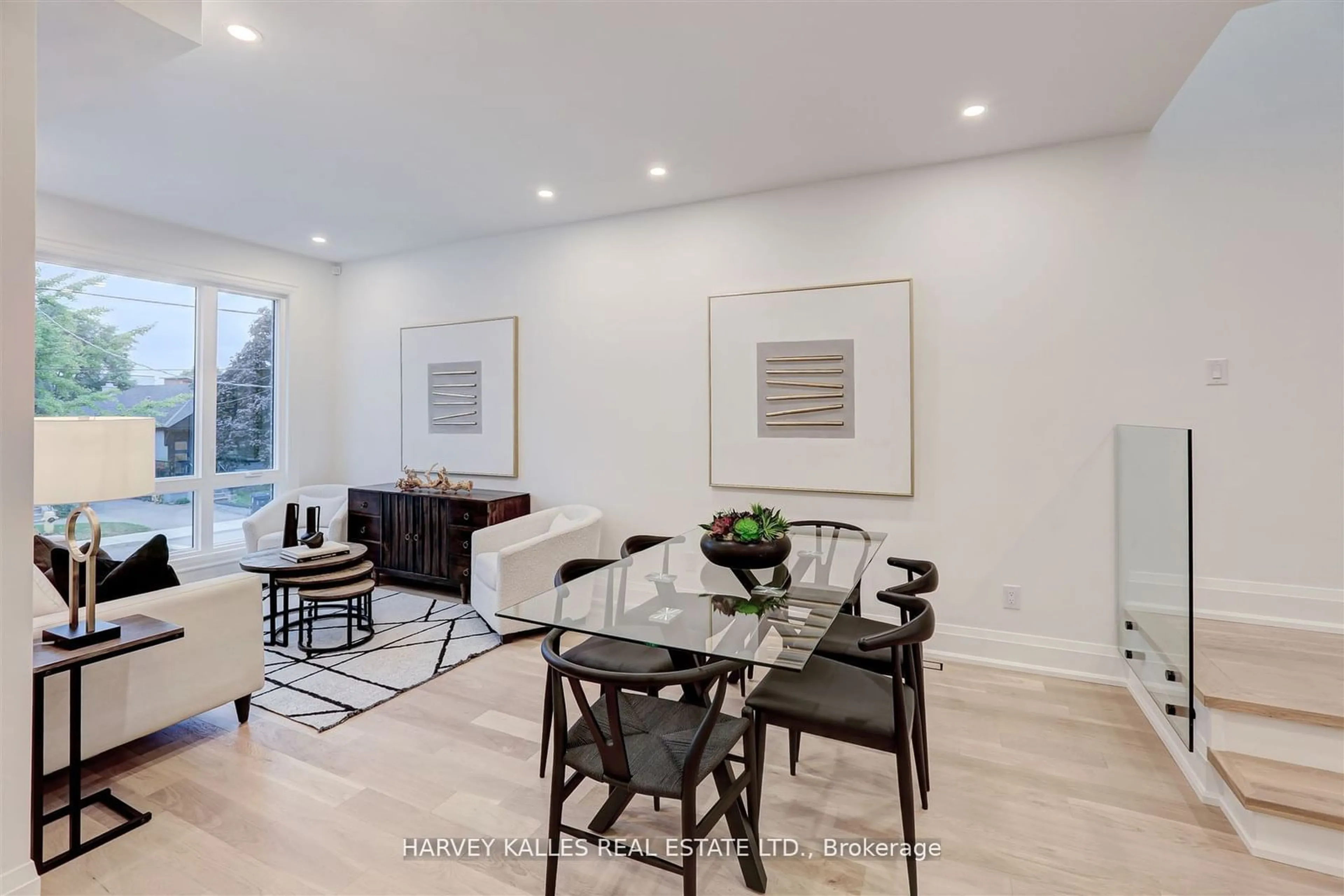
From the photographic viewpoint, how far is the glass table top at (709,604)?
1730 millimetres

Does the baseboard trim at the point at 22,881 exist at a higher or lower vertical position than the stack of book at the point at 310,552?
lower

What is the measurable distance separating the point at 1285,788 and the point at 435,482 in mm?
5125

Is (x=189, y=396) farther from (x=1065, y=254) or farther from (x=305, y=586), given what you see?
(x=1065, y=254)

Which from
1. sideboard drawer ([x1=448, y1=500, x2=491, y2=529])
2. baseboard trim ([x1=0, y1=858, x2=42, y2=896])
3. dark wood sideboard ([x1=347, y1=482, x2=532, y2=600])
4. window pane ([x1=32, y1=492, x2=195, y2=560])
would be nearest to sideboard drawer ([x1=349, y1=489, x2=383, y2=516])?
dark wood sideboard ([x1=347, y1=482, x2=532, y2=600])

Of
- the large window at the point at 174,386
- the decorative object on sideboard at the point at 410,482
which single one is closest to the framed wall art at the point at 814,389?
the decorative object on sideboard at the point at 410,482

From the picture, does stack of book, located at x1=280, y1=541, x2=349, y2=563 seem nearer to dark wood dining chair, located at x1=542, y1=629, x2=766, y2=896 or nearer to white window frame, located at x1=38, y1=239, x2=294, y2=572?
white window frame, located at x1=38, y1=239, x2=294, y2=572

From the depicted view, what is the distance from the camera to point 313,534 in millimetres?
3836

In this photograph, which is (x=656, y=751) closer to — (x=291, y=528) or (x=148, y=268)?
(x=291, y=528)

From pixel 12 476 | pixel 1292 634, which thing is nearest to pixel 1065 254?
pixel 1292 634

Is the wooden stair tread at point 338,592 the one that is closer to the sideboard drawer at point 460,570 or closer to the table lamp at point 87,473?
the sideboard drawer at point 460,570

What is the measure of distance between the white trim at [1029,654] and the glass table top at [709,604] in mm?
1065

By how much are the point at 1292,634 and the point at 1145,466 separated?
103cm

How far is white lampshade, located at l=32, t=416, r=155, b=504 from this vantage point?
1.77 meters

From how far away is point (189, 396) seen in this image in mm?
4922
